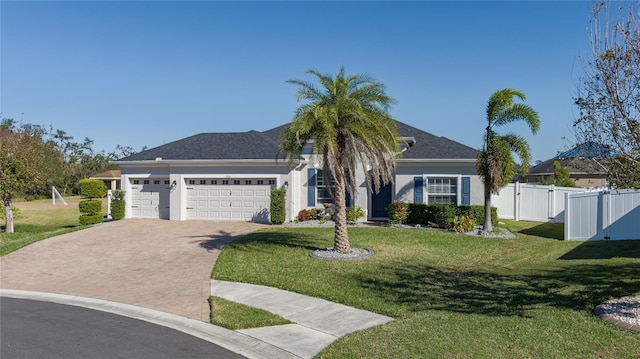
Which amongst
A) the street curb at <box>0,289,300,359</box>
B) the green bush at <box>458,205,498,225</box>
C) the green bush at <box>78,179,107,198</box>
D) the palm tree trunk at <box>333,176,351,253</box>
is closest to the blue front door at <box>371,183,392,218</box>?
the green bush at <box>458,205,498,225</box>

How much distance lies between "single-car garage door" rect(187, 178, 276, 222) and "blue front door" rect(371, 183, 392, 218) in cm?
520

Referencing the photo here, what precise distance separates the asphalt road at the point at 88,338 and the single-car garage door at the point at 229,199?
13056 mm

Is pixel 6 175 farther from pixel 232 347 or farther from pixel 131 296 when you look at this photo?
pixel 232 347

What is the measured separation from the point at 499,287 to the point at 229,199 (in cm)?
1505

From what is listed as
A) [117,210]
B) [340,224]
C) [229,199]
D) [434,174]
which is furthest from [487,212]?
[117,210]

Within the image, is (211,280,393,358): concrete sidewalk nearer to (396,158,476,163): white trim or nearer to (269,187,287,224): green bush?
(269,187,287,224): green bush

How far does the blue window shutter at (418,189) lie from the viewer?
21094mm

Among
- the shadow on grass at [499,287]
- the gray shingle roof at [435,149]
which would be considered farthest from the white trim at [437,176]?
the shadow on grass at [499,287]

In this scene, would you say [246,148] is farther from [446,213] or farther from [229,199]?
[446,213]

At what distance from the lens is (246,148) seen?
75.5 feet

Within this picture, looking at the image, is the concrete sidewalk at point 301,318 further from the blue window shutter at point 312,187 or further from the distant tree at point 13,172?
the distant tree at point 13,172

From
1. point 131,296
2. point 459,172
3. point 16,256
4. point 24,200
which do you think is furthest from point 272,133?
point 24,200

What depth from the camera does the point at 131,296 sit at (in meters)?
9.98

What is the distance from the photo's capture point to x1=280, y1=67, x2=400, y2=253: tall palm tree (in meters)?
12.7
